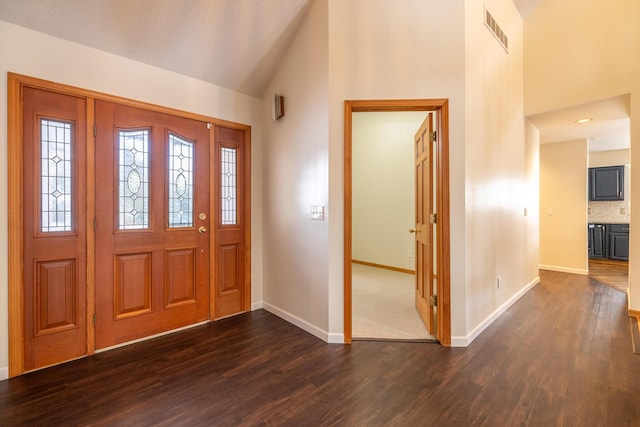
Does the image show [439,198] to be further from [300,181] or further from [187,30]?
[187,30]

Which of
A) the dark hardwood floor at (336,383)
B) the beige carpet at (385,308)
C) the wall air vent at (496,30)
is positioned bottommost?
Answer: the dark hardwood floor at (336,383)

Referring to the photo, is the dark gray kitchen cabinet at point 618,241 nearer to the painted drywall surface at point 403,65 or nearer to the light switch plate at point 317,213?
the painted drywall surface at point 403,65

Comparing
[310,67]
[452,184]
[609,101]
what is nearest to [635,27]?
[609,101]

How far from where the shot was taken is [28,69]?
207cm

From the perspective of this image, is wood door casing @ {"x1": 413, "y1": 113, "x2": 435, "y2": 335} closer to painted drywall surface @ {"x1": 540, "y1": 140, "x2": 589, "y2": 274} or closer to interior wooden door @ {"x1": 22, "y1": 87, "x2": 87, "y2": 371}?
interior wooden door @ {"x1": 22, "y1": 87, "x2": 87, "y2": 371}

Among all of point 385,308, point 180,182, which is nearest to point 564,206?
point 385,308

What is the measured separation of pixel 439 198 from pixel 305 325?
1696 mm

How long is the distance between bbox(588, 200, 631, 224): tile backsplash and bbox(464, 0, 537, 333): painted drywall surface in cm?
403

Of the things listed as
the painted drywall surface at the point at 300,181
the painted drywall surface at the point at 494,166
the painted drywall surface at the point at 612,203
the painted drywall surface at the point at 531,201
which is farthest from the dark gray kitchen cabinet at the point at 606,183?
the painted drywall surface at the point at 300,181

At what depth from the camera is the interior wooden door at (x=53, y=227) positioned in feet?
6.86

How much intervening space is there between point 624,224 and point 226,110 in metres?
7.91

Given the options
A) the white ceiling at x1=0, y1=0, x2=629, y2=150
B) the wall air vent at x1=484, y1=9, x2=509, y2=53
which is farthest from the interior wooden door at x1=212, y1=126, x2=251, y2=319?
the wall air vent at x1=484, y1=9, x2=509, y2=53

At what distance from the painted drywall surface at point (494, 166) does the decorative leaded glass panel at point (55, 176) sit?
10.4 feet

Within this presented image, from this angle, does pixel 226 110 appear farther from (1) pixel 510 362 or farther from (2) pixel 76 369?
(1) pixel 510 362
